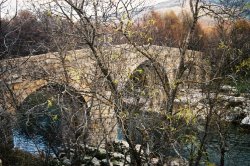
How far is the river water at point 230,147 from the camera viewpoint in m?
11.8

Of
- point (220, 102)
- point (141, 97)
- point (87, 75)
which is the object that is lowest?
point (220, 102)

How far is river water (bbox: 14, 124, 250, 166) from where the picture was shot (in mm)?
11789

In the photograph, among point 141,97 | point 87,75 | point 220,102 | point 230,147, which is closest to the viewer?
point 87,75

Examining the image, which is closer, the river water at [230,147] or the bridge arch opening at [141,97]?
the bridge arch opening at [141,97]

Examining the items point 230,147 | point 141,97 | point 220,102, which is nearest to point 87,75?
point 141,97

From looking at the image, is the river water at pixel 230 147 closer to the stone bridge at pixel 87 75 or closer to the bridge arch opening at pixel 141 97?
the stone bridge at pixel 87 75

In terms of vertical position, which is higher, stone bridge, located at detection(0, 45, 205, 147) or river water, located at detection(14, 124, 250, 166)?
stone bridge, located at detection(0, 45, 205, 147)

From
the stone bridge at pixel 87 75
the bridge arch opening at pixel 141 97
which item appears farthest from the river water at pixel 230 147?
the bridge arch opening at pixel 141 97

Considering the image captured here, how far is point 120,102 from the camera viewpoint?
17.9 feet

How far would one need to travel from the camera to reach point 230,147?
40.9 feet

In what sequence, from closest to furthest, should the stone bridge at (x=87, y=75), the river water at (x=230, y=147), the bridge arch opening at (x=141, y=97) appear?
the stone bridge at (x=87, y=75)
the bridge arch opening at (x=141, y=97)
the river water at (x=230, y=147)

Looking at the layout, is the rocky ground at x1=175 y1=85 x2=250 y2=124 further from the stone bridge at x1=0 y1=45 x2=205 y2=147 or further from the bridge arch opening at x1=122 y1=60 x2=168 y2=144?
the stone bridge at x1=0 y1=45 x2=205 y2=147

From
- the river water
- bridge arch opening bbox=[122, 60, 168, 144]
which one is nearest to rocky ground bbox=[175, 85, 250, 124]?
bridge arch opening bbox=[122, 60, 168, 144]

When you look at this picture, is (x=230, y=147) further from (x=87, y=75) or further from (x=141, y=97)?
(x=87, y=75)
